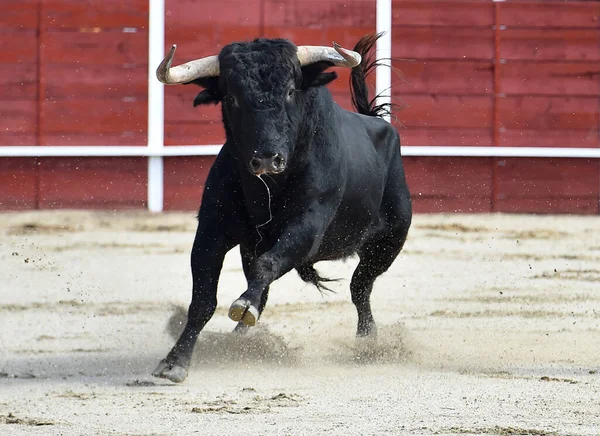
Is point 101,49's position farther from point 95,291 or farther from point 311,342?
point 311,342

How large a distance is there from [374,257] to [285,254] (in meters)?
1.27

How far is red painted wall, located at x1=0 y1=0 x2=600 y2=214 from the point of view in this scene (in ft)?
27.9

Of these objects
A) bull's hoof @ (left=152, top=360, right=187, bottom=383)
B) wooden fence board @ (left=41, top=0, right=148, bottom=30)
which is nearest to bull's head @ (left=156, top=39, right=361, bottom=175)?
bull's hoof @ (left=152, top=360, right=187, bottom=383)

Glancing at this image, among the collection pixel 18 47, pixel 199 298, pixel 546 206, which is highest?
pixel 18 47

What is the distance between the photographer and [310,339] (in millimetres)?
5035

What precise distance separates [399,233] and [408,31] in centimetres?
386

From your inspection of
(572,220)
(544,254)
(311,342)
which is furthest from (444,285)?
(572,220)

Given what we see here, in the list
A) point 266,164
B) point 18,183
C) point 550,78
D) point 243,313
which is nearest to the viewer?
point 243,313

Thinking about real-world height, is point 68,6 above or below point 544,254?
above

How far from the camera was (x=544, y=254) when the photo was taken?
23.2 ft

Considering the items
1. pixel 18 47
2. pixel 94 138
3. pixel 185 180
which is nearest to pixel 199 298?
pixel 185 180

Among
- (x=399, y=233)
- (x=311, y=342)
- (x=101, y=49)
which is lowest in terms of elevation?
(x=311, y=342)

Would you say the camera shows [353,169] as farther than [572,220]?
No

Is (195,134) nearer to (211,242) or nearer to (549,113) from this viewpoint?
(549,113)
